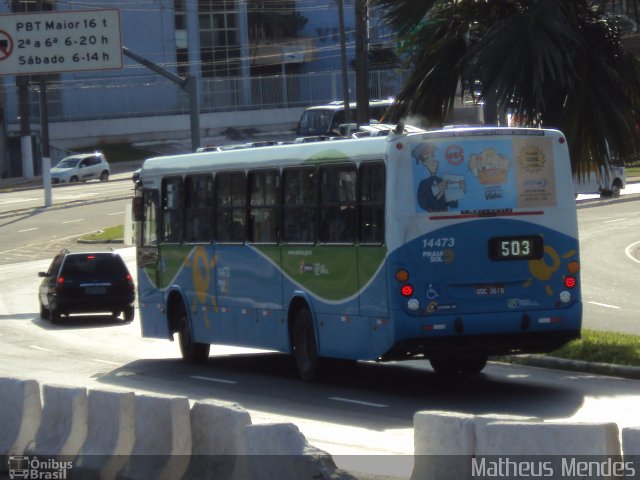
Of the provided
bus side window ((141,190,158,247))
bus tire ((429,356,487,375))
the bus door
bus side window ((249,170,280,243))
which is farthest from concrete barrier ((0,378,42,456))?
bus side window ((141,190,158,247))

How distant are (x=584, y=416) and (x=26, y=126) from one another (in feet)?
184

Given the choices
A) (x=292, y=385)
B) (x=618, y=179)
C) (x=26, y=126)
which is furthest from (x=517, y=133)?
(x=26, y=126)

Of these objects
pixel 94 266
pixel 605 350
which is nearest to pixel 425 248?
pixel 605 350

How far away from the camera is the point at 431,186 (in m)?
14.2

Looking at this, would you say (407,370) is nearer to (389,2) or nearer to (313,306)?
(313,306)

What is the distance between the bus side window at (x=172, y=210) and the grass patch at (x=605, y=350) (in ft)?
19.6

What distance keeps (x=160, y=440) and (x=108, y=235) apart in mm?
36128

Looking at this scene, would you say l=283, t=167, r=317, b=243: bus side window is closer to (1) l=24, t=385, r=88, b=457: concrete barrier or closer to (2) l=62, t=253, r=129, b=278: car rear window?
(1) l=24, t=385, r=88, b=457: concrete barrier

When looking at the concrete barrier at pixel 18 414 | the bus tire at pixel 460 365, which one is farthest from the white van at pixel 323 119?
the concrete barrier at pixel 18 414

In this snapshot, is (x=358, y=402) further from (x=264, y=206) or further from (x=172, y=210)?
(x=172, y=210)

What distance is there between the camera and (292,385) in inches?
640

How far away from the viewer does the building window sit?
86.0m

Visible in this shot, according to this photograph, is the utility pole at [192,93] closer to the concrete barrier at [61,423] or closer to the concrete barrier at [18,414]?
the concrete barrier at [18,414]

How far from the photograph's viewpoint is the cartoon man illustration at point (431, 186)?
14.2 metres
